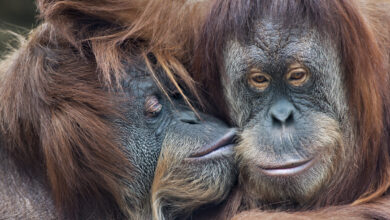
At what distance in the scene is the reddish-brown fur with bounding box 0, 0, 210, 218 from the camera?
7.88 ft

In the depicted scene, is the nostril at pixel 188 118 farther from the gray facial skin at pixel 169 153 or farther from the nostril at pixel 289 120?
the nostril at pixel 289 120

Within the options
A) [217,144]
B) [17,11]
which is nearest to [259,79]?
[217,144]

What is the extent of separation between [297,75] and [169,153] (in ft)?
2.11

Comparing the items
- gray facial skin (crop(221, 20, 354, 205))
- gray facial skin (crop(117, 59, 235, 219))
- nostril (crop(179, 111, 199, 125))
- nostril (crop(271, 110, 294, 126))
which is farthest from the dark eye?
nostril (crop(271, 110, 294, 126))

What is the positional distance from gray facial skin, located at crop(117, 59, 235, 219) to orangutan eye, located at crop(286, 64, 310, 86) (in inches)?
15.0

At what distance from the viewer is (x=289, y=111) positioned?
2.18m

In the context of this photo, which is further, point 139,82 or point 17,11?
point 17,11

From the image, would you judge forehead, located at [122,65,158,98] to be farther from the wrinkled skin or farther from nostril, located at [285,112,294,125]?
nostril, located at [285,112,294,125]

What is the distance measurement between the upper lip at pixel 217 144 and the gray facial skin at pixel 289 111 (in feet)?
0.33

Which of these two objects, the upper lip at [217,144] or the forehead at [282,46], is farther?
the upper lip at [217,144]

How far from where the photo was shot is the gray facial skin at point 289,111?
217 cm

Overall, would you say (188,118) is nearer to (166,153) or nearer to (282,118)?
(166,153)

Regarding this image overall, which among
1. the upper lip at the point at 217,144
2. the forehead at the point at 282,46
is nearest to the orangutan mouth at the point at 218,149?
the upper lip at the point at 217,144

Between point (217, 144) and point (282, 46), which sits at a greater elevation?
point (282, 46)
